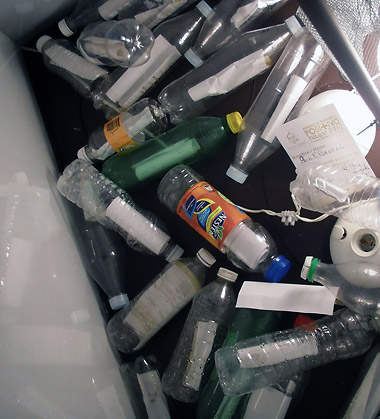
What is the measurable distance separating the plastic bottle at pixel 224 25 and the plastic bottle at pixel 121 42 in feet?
0.39

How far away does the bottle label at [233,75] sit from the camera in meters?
1.04

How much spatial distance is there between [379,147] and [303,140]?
0.70ft

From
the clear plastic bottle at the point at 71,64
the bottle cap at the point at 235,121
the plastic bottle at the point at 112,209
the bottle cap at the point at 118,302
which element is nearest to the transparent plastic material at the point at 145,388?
the bottle cap at the point at 118,302

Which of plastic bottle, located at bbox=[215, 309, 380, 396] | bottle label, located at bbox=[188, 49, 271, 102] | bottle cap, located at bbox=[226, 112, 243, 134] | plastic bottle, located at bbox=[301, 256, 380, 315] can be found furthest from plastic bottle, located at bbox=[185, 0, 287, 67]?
plastic bottle, located at bbox=[215, 309, 380, 396]

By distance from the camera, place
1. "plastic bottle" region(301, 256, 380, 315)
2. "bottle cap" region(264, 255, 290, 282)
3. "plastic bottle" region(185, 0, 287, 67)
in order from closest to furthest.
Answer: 1. "plastic bottle" region(301, 256, 380, 315)
2. "bottle cap" region(264, 255, 290, 282)
3. "plastic bottle" region(185, 0, 287, 67)

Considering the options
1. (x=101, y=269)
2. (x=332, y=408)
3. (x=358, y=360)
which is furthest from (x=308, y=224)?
(x=101, y=269)

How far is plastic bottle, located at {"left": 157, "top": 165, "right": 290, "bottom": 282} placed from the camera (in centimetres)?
98

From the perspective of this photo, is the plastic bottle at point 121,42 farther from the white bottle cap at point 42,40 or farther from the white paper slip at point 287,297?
the white paper slip at point 287,297

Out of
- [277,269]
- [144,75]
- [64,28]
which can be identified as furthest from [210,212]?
[64,28]

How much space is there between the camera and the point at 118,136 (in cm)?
112

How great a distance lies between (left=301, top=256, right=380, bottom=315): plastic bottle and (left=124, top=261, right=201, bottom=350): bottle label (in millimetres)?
316

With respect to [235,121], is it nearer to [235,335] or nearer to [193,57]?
[193,57]

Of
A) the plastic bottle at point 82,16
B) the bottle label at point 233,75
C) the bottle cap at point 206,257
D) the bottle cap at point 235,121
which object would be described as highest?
the plastic bottle at point 82,16

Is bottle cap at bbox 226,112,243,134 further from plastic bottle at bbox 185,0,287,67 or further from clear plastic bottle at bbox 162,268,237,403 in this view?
clear plastic bottle at bbox 162,268,237,403
